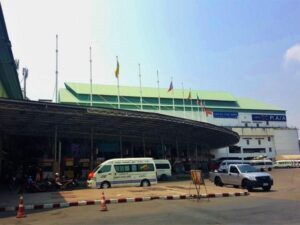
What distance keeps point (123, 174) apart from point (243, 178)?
29.1ft

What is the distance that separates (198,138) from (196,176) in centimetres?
3331

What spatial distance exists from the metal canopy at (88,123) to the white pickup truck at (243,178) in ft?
31.1

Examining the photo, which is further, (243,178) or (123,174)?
(123,174)

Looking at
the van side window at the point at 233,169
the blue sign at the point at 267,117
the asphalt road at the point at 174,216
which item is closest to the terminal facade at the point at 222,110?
the blue sign at the point at 267,117

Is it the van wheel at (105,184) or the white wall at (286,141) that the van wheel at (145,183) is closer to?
the van wheel at (105,184)

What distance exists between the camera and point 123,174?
28.3 meters

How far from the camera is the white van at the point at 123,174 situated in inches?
1094

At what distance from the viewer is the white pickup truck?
22.9 metres

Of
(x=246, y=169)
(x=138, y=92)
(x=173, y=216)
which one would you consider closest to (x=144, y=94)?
A: (x=138, y=92)

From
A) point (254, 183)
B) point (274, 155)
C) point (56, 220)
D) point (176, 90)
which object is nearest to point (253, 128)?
point (274, 155)

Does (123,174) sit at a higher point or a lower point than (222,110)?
lower

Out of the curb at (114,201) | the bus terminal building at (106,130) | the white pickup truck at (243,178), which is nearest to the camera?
the curb at (114,201)

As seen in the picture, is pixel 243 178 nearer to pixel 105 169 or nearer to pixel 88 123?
pixel 105 169

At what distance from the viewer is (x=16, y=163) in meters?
44.0
